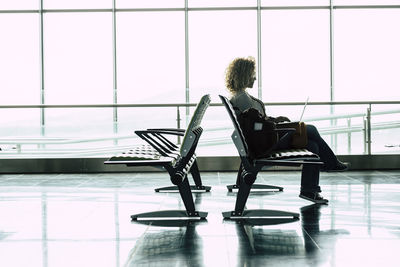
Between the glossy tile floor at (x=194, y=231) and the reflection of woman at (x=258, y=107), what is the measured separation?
125mm

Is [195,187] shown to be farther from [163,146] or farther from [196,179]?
[163,146]

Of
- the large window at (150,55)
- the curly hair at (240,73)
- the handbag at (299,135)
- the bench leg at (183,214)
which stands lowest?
the bench leg at (183,214)

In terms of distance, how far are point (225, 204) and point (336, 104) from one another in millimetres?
3166

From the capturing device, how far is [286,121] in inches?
176

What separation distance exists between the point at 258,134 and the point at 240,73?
2.34ft

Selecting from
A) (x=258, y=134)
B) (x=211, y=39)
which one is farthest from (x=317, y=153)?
(x=211, y=39)

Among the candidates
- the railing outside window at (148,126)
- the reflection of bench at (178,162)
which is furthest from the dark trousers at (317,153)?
the railing outside window at (148,126)

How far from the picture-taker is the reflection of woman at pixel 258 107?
13.8 ft

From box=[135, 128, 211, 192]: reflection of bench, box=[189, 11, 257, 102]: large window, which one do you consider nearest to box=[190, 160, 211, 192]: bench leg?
box=[135, 128, 211, 192]: reflection of bench

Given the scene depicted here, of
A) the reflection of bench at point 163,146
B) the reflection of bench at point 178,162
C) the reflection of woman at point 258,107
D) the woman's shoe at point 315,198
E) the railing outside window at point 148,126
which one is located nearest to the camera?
the reflection of bench at point 178,162

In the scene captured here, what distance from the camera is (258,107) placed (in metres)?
4.20

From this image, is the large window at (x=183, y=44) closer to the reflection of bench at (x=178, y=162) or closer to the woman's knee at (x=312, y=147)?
the woman's knee at (x=312, y=147)

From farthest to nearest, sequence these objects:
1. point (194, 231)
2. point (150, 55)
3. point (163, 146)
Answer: point (150, 55)
point (163, 146)
point (194, 231)

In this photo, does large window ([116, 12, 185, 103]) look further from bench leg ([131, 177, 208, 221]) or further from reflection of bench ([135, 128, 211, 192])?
bench leg ([131, 177, 208, 221])
